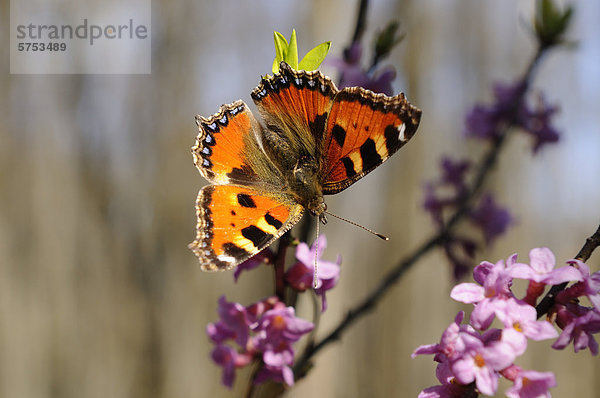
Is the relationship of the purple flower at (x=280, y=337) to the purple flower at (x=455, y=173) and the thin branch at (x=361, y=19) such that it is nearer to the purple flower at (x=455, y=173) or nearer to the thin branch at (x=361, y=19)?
the thin branch at (x=361, y=19)

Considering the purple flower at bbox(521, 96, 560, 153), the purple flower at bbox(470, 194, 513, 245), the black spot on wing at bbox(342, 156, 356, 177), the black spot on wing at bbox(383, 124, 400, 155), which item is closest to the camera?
the black spot on wing at bbox(383, 124, 400, 155)

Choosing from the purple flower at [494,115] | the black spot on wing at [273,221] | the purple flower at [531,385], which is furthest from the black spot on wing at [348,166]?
the purple flower at [494,115]

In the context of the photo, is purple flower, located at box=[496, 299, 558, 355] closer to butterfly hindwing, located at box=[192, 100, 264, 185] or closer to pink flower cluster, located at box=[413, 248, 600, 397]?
pink flower cluster, located at box=[413, 248, 600, 397]

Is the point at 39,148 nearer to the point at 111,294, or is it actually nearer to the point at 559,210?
the point at 111,294

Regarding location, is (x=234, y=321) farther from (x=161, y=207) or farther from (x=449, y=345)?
(x=161, y=207)

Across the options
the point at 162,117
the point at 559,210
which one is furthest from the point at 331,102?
the point at 559,210

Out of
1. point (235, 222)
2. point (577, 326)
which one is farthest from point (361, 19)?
point (577, 326)

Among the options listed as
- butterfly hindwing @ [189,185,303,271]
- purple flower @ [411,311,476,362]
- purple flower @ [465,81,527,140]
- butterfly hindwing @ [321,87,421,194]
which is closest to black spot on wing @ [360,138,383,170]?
butterfly hindwing @ [321,87,421,194]
